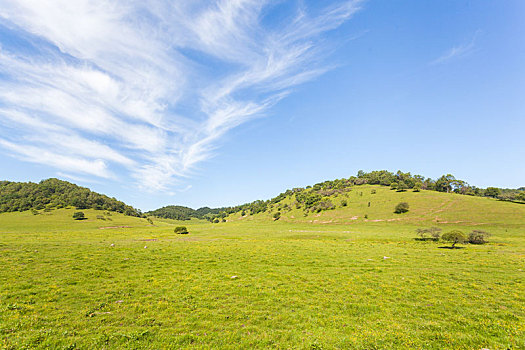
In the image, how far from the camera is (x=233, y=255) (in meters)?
33.9

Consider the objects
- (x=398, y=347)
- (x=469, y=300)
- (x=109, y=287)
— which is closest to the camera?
(x=398, y=347)

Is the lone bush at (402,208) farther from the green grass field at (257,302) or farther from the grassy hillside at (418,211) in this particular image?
the green grass field at (257,302)

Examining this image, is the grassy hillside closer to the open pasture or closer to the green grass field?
the green grass field

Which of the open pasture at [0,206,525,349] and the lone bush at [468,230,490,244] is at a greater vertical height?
the open pasture at [0,206,525,349]

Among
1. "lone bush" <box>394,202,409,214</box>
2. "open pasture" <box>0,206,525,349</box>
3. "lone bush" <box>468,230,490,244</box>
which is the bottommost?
"lone bush" <box>468,230,490,244</box>

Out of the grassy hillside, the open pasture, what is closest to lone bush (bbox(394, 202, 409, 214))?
the grassy hillside

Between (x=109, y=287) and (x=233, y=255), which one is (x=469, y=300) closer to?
(x=233, y=255)

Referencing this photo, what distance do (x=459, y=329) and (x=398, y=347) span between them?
4.96 m

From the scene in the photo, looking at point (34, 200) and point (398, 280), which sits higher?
point (34, 200)

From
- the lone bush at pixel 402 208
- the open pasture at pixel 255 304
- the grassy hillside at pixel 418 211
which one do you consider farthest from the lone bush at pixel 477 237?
the lone bush at pixel 402 208

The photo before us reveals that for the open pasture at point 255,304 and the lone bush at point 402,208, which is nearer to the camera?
the open pasture at point 255,304

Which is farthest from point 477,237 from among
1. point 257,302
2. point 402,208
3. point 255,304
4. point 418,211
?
point 402,208

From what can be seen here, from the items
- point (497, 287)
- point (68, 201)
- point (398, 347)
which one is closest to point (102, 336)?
point (398, 347)

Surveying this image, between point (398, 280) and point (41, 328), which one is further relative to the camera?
point (398, 280)
